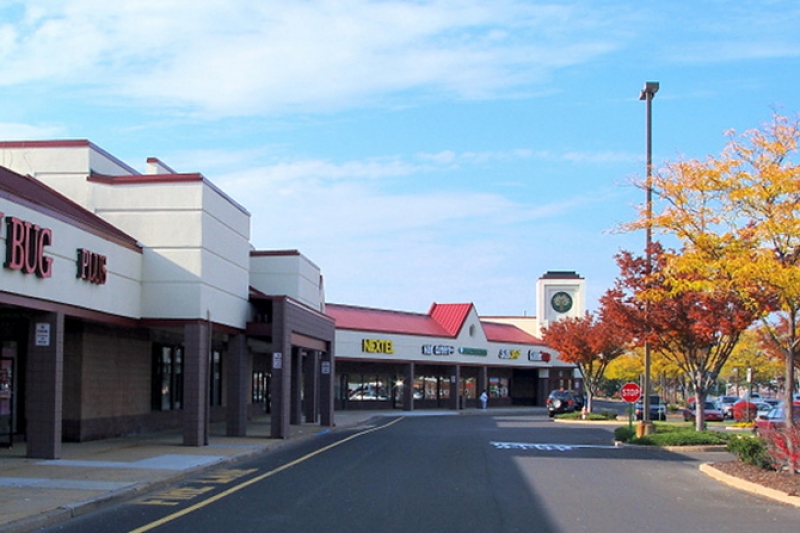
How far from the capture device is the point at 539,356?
7550cm

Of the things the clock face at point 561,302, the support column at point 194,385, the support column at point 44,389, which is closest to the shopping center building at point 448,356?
the clock face at point 561,302

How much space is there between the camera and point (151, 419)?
97.0 ft

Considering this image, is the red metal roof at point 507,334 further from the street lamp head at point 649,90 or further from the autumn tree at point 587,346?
the street lamp head at point 649,90

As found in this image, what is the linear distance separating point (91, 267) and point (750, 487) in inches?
557

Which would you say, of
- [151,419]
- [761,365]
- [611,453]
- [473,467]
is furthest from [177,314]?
[761,365]

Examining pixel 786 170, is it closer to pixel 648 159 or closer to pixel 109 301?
pixel 648 159

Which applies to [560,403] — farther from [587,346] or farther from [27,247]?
[27,247]

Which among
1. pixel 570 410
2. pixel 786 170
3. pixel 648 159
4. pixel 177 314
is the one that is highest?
pixel 648 159

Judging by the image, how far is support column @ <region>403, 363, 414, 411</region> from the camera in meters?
A: 62.3

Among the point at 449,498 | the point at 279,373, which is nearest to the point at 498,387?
the point at 279,373

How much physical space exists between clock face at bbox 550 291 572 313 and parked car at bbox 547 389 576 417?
63.8ft

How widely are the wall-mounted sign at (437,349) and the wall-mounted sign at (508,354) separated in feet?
22.7

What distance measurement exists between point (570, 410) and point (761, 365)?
1642 cm

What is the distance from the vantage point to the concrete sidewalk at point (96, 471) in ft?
42.0
